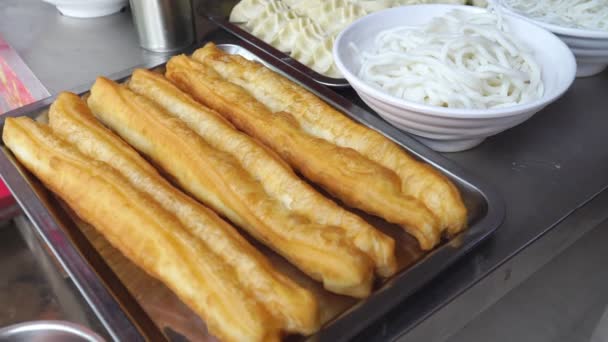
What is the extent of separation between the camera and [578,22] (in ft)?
5.71

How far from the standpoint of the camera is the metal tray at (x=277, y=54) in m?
1.52

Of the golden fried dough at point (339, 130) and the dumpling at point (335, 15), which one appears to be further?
the dumpling at point (335, 15)

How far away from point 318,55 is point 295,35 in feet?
0.45

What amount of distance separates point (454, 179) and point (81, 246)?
0.79m

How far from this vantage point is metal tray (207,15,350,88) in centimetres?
152

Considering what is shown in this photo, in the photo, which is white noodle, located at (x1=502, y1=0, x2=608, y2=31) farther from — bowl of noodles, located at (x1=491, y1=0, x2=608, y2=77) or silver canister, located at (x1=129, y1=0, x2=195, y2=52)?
silver canister, located at (x1=129, y1=0, x2=195, y2=52)

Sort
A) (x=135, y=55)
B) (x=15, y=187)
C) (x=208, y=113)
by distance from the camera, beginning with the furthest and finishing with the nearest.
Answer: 1. (x=135, y=55)
2. (x=208, y=113)
3. (x=15, y=187)

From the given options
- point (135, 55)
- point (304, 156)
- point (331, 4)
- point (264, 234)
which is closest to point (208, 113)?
point (304, 156)

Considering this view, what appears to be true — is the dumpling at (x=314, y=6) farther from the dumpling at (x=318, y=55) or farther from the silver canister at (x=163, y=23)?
the silver canister at (x=163, y=23)

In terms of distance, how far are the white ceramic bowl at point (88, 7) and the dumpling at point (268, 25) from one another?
1.81 ft

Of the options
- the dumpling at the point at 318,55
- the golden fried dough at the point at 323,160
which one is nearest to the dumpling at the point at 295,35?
the dumpling at the point at 318,55

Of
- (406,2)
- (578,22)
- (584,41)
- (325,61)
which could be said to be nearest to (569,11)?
(578,22)

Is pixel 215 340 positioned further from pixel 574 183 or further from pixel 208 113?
pixel 574 183

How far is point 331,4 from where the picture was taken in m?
1.94
